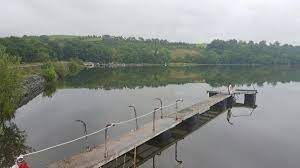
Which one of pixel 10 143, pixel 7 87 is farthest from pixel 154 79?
pixel 10 143

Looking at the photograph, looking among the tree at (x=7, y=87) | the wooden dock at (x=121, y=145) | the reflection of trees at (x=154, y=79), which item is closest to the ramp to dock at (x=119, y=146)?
the wooden dock at (x=121, y=145)

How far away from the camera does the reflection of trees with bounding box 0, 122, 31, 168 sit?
22.8 m

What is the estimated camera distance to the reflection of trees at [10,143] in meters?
22.8

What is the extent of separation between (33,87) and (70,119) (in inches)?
858

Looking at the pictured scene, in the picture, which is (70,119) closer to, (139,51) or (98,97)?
(98,97)

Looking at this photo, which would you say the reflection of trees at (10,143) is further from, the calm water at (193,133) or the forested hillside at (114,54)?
the forested hillside at (114,54)

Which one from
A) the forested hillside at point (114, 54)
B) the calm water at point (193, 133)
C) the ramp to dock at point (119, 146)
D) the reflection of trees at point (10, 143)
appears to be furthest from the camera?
the forested hillside at point (114, 54)

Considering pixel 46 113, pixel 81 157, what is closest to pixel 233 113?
pixel 46 113

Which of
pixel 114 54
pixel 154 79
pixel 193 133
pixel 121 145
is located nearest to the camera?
pixel 121 145

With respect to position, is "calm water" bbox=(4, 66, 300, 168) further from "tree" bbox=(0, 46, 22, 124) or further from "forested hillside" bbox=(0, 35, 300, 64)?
"forested hillside" bbox=(0, 35, 300, 64)

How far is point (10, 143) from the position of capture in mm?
26516

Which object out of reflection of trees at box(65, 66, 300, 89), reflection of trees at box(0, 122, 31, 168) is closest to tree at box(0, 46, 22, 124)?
reflection of trees at box(0, 122, 31, 168)

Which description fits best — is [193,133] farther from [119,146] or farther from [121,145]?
[119,146]

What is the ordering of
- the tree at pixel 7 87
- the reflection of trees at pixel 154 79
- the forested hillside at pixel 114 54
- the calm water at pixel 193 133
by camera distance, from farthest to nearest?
the forested hillside at pixel 114 54
the reflection of trees at pixel 154 79
the tree at pixel 7 87
the calm water at pixel 193 133
